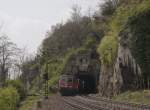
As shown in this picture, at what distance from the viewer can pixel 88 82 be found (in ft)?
196

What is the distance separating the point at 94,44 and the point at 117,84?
32.1 meters

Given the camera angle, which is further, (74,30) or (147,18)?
(74,30)

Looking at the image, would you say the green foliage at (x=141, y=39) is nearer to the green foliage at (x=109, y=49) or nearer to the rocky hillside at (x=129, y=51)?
the rocky hillside at (x=129, y=51)

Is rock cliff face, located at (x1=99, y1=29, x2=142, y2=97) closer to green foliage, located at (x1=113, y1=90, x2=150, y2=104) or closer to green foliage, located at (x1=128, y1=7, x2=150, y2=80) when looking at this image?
green foliage, located at (x1=128, y1=7, x2=150, y2=80)

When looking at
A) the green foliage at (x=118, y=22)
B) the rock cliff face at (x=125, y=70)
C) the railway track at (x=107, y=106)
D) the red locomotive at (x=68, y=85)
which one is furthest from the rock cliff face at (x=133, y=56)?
the red locomotive at (x=68, y=85)

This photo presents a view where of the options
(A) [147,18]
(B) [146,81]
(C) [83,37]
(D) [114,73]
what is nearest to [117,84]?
(D) [114,73]

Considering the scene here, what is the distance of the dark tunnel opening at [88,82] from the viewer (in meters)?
59.5

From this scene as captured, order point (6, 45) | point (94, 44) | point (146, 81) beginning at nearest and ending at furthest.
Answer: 1. point (146, 81)
2. point (6, 45)
3. point (94, 44)

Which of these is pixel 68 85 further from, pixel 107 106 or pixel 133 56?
pixel 107 106

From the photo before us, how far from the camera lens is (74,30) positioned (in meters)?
89.3

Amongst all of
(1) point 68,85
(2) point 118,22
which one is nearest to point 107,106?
(2) point 118,22

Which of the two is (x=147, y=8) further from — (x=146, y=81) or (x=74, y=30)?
(x=74, y=30)

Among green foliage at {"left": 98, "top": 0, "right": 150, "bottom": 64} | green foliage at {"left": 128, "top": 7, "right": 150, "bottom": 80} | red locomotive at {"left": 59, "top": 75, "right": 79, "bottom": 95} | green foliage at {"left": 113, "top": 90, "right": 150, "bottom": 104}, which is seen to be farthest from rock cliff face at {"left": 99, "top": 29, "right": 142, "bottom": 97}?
red locomotive at {"left": 59, "top": 75, "right": 79, "bottom": 95}

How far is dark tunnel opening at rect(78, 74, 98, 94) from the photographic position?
2341 inches
